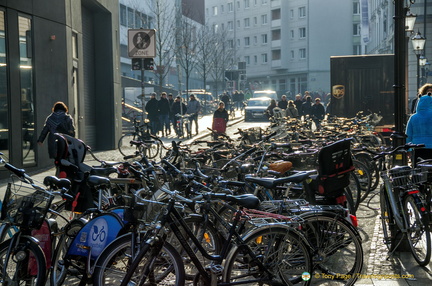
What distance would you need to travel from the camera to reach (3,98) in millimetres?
14070

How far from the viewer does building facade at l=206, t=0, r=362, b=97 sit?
87812 millimetres

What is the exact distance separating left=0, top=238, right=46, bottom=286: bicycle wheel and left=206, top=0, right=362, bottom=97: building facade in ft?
253

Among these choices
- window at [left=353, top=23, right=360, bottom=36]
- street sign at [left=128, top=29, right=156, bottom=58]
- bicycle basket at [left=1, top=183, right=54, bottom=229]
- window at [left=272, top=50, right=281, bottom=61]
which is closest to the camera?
bicycle basket at [left=1, top=183, right=54, bottom=229]

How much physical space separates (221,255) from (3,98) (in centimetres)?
1025

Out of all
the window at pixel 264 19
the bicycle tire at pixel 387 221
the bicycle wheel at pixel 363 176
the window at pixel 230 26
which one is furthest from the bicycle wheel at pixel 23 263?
the window at pixel 230 26

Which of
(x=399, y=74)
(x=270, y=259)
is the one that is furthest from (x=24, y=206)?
(x=399, y=74)

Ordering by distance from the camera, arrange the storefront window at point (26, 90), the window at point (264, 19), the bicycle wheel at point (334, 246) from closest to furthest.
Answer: the bicycle wheel at point (334, 246) < the storefront window at point (26, 90) < the window at point (264, 19)

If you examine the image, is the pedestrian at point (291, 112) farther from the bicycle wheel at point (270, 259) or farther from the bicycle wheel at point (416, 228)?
the bicycle wheel at point (270, 259)

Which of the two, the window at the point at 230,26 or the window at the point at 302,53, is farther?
the window at the point at 230,26

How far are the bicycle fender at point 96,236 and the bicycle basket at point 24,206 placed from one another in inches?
18.2

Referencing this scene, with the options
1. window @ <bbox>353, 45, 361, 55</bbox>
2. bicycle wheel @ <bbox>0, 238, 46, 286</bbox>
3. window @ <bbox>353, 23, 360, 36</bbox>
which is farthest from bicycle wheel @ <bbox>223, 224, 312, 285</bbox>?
window @ <bbox>353, 45, 361, 55</bbox>

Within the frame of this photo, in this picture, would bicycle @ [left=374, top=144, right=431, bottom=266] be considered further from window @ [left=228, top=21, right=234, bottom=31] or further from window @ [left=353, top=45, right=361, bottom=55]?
window @ [left=228, top=21, right=234, bottom=31]

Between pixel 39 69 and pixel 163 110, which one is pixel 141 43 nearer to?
pixel 39 69

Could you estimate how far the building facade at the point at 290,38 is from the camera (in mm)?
87812
